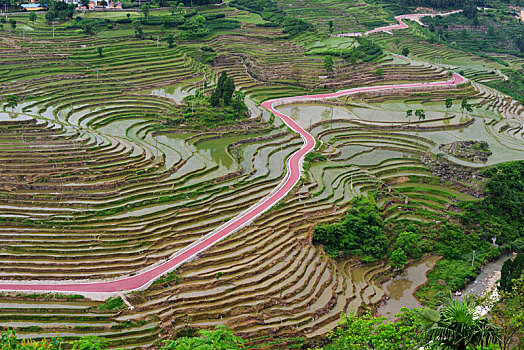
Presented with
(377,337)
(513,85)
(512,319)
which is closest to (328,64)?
(513,85)

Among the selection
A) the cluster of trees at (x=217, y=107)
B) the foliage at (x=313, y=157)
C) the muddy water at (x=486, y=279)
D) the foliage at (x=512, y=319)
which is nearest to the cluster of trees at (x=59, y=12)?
the cluster of trees at (x=217, y=107)

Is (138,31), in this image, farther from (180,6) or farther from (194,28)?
(180,6)

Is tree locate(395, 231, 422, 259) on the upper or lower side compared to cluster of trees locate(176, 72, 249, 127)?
lower

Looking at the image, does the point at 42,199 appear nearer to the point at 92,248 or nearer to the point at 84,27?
the point at 92,248

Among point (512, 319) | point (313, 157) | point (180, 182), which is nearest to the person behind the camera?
point (512, 319)

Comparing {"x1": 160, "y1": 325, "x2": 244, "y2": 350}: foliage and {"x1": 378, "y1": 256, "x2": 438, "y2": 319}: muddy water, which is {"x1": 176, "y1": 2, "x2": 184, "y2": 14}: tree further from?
{"x1": 160, "y1": 325, "x2": 244, "y2": 350}: foliage

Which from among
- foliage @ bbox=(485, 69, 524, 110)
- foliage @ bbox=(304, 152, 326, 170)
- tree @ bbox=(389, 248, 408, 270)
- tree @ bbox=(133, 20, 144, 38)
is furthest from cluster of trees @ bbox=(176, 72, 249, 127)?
foliage @ bbox=(485, 69, 524, 110)
